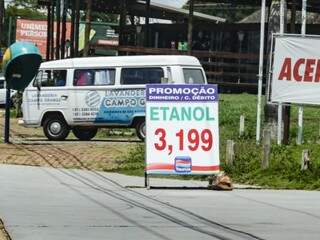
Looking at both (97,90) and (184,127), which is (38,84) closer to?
(97,90)

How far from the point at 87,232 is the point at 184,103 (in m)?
5.17

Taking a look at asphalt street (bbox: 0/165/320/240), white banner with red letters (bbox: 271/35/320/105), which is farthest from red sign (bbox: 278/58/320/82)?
asphalt street (bbox: 0/165/320/240)

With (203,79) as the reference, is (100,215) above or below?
below

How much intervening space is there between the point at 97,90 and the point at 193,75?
2.66 m

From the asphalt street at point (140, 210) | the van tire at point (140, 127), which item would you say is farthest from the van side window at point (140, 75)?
the asphalt street at point (140, 210)

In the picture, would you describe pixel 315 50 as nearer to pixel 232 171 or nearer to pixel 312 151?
pixel 312 151

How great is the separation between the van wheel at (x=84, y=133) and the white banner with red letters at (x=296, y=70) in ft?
25.5

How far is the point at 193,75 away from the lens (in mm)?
20594

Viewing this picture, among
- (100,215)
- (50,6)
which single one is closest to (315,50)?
(100,215)

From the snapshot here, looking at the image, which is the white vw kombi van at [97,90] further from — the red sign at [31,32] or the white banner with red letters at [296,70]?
the red sign at [31,32]

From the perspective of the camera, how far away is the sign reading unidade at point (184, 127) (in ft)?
42.8

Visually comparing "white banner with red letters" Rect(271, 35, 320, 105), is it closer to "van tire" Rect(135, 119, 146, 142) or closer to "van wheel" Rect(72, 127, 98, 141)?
"van tire" Rect(135, 119, 146, 142)

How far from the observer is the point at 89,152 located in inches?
672

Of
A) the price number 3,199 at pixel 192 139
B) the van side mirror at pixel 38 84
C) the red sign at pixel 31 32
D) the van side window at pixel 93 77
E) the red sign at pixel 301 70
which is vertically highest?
the red sign at pixel 31 32
